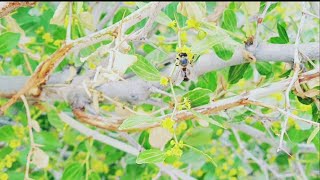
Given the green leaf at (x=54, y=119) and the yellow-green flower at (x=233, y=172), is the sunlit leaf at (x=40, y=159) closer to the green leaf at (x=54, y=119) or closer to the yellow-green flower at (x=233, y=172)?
the green leaf at (x=54, y=119)

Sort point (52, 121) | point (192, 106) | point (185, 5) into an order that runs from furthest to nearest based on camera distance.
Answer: point (52, 121)
point (192, 106)
point (185, 5)

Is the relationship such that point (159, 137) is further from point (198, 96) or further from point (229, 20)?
point (229, 20)

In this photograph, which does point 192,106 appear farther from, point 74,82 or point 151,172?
point 151,172

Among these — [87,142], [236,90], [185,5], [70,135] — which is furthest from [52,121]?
[185,5]

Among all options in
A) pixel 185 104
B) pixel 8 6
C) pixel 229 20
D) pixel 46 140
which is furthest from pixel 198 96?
pixel 46 140

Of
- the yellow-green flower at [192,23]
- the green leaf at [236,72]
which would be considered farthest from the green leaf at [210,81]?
the yellow-green flower at [192,23]
